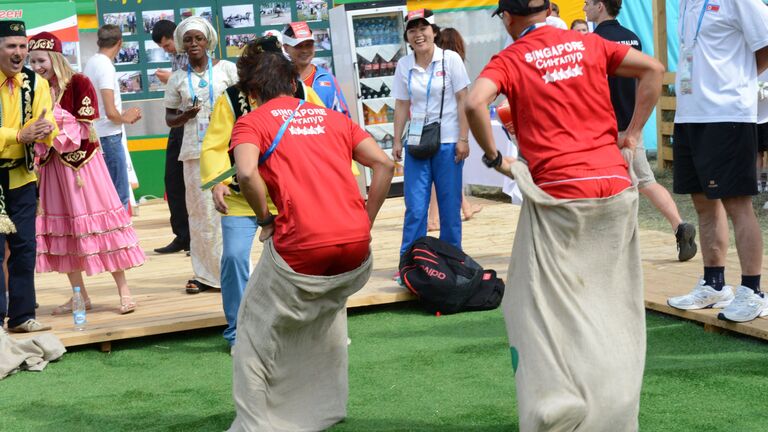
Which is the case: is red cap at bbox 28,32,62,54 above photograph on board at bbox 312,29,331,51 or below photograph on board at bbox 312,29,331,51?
above

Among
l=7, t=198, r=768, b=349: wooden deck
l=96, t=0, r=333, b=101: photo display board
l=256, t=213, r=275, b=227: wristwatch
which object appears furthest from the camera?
l=96, t=0, r=333, b=101: photo display board

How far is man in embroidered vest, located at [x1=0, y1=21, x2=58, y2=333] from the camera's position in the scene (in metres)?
6.26

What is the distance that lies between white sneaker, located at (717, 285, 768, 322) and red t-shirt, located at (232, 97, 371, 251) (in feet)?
7.66

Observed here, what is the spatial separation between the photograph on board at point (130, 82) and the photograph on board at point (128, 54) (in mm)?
142

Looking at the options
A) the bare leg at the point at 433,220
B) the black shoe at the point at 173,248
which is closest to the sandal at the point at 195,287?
the black shoe at the point at 173,248

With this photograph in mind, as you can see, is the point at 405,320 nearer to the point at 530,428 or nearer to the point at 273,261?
the point at 273,261

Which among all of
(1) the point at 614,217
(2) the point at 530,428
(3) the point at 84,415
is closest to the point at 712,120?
(1) the point at 614,217

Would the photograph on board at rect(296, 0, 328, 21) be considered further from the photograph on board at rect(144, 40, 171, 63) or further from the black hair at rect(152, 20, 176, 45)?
the black hair at rect(152, 20, 176, 45)

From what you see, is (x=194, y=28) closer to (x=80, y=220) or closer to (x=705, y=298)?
(x=80, y=220)

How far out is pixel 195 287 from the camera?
7652mm

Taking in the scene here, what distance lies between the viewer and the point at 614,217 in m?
3.98

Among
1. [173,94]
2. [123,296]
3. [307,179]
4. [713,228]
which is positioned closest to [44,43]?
[173,94]

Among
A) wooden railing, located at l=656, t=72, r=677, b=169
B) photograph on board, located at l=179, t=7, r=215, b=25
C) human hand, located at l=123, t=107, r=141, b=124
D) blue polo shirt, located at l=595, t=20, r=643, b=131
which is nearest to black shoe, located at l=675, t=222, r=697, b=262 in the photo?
blue polo shirt, located at l=595, t=20, r=643, b=131

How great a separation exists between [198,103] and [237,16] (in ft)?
23.8
